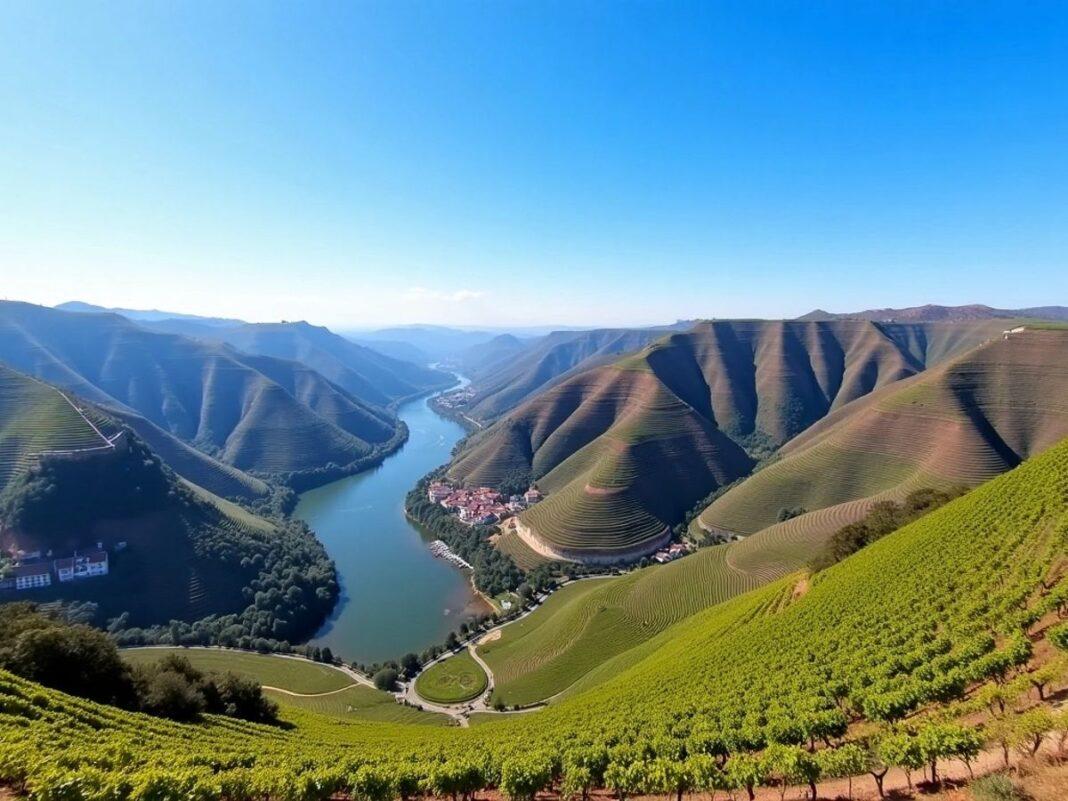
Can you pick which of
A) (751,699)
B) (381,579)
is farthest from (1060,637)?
(381,579)

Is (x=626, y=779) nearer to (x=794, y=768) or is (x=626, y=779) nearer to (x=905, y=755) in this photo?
(x=794, y=768)

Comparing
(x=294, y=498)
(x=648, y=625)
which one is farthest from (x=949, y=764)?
(x=294, y=498)

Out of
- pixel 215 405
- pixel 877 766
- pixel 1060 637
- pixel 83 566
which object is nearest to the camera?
pixel 877 766

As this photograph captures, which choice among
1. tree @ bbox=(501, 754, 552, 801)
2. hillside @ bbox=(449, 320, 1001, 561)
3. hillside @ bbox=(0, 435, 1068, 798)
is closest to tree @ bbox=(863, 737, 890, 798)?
hillside @ bbox=(0, 435, 1068, 798)

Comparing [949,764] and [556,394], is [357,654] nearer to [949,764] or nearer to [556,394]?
[949,764]

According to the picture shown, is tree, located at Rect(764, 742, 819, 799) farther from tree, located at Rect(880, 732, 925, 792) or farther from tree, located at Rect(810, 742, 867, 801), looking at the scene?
tree, located at Rect(880, 732, 925, 792)

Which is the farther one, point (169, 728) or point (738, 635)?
point (738, 635)
